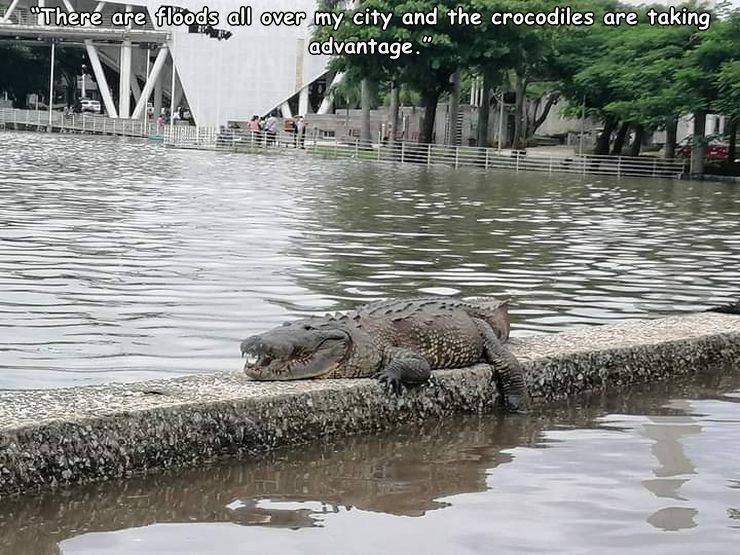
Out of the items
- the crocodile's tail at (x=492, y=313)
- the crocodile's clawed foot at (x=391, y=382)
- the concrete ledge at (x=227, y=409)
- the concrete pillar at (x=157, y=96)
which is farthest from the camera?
the concrete pillar at (x=157, y=96)

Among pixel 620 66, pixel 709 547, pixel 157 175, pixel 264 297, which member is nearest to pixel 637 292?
pixel 264 297

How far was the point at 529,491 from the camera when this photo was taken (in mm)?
5613

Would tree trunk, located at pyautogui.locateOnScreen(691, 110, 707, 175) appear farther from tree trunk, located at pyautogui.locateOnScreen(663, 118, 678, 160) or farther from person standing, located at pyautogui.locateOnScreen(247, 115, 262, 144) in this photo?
person standing, located at pyautogui.locateOnScreen(247, 115, 262, 144)

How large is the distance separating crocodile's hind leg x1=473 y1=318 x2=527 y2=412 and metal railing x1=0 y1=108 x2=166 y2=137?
230 ft

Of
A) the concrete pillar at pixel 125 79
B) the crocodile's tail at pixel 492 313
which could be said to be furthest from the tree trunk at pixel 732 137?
the concrete pillar at pixel 125 79

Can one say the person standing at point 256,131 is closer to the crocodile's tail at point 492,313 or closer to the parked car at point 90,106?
the parked car at point 90,106

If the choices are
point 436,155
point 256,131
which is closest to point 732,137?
point 436,155

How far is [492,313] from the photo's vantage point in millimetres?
7750

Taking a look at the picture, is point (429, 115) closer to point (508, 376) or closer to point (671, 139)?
point (671, 139)

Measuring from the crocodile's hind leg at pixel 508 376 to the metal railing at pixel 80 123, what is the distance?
70013mm

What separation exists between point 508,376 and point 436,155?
145ft

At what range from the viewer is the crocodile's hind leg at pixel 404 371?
663cm

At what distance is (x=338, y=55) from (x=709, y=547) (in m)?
49.4

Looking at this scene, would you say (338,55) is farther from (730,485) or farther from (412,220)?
(730,485)
